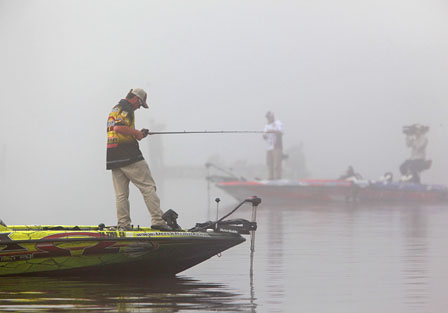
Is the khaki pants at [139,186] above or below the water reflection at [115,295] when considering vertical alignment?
above

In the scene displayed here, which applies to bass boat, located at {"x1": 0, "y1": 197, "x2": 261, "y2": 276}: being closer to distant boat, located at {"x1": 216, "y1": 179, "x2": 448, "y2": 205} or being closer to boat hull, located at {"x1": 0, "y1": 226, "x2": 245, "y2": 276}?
boat hull, located at {"x1": 0, "y1": 226, "x2": 245, "y2": 276}

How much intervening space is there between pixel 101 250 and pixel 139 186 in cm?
96

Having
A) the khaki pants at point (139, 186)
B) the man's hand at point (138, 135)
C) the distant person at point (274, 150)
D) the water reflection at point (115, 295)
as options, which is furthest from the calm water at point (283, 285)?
the distant person at point (274, 150)

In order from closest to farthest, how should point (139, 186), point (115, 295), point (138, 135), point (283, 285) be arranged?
point (115, 295), point (283, 285), point (138, 135), point (139, 186)

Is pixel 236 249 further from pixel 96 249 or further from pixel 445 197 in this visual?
pixel 445 197

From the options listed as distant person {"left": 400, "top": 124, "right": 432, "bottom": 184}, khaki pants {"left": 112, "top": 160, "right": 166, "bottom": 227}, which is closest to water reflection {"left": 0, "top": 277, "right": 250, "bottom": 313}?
khaki pants {"left": 112, "top": 160, "right": 166, "bottom": 227}

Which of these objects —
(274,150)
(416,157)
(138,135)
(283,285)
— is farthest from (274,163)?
(283,285)

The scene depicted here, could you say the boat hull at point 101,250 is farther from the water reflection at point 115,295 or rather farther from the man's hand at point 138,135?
the man's hand at point 138,135

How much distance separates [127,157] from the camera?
1100cm

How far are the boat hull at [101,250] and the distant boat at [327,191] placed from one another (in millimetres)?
22360

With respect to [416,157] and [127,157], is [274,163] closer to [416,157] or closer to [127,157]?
[416,157]

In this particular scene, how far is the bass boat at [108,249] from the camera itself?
1035 cm

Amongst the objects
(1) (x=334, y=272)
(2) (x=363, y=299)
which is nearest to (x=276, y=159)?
(1) (x=334, y=272)

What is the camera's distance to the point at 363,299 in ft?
30.6
